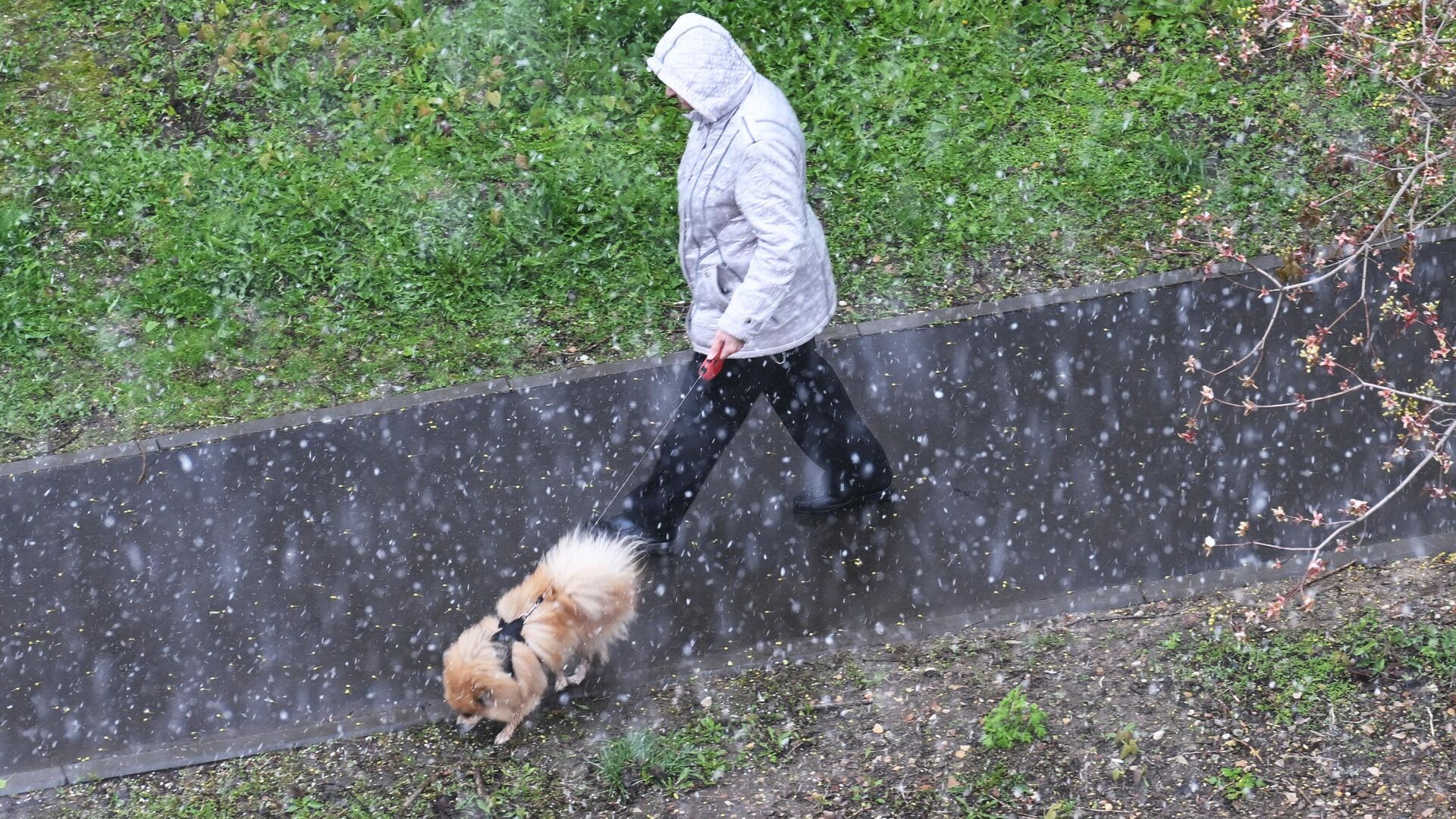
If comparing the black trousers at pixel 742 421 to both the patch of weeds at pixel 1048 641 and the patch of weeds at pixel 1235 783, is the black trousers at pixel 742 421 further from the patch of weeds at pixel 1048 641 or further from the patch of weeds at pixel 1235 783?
the patch of weeds at pixel 1235 783

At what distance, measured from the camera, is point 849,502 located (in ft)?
16.2

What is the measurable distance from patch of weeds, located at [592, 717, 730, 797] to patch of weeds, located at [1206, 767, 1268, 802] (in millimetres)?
1569

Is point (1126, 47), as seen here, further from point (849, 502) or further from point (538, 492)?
point (538, 492)

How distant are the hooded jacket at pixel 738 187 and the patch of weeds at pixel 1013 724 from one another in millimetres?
1479

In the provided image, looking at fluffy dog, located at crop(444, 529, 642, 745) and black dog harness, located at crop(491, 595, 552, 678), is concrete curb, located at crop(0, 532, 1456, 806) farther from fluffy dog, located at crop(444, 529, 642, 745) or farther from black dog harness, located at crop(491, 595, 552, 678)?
black dog harness, located at crop(491, 595, 552, 678)

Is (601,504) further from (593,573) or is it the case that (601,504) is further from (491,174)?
(491,174)

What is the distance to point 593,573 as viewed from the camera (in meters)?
4.09

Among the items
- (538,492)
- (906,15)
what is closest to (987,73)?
(906,15)

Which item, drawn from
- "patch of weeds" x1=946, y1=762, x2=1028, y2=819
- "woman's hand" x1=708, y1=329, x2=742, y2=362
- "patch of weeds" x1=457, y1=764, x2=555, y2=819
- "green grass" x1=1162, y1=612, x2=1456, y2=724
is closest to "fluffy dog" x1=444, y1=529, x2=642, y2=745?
"patch of weeds" x1=457, y1=764, x2=555, y2=819

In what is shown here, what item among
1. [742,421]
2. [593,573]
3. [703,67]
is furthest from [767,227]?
[593,573]

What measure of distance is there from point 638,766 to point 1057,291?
9.96 ft

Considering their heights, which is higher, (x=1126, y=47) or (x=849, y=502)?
(x=1126, y=47)

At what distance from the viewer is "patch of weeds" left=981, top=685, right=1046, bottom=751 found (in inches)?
157

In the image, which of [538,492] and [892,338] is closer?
[538,492]
